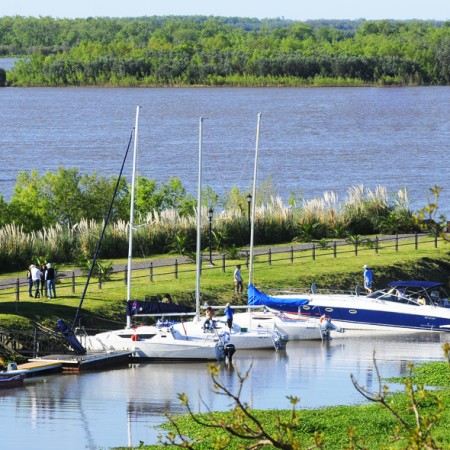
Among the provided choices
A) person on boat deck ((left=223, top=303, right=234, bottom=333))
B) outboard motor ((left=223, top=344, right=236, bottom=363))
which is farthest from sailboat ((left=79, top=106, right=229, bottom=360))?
person on boat deck ((left=223, top=303, right=234, bottom=333))

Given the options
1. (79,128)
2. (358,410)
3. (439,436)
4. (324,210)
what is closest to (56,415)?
(358,410)

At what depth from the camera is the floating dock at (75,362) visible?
1316 inches

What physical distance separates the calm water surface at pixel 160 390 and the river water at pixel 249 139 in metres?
26.2

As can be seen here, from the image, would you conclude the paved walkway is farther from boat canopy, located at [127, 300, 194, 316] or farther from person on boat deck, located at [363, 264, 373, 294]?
person on boat deck, located at [363, 264, 373, 294]

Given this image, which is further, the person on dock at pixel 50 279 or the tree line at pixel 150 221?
the tree line at pixel 150 221

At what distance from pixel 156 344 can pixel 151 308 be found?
168 cm

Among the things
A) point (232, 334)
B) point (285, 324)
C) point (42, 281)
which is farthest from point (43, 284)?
point (285, 324)

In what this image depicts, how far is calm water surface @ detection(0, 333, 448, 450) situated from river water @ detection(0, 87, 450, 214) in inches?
1030

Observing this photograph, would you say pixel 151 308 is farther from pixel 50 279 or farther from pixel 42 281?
pixel 42 281

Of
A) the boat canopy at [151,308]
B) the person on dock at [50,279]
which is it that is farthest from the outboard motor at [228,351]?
the person on dock at [50,279]

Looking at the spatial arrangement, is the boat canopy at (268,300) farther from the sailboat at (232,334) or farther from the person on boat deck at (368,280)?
the person on boat deck at (368,280)

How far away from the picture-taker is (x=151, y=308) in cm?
3756

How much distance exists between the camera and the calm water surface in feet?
87.1

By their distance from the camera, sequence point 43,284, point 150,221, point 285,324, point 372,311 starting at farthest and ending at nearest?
point 150,221 → point 372,311 → point 285,324 → point 43,284
